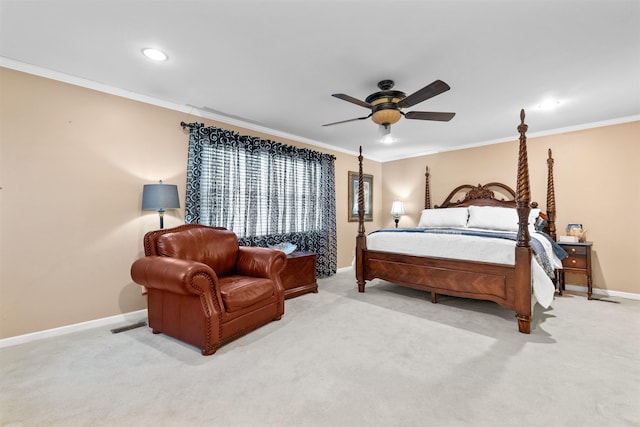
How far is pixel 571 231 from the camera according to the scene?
13.0 feet

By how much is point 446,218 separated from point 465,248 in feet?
5.84

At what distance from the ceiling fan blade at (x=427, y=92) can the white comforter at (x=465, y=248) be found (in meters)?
1.64

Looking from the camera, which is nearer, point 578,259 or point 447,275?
point 447,275

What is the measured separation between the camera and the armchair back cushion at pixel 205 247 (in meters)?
2.68

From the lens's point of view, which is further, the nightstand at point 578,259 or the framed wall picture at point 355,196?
the framed wall picture at point 355,196

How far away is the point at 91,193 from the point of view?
2.80 metres

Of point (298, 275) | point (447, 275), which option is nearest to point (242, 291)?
point (298, 275)

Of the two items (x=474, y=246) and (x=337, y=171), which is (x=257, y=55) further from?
(x=337, y=171)

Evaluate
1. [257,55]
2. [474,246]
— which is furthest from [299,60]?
[474,246]

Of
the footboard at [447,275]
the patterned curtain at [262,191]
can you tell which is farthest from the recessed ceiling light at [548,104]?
the patterned curtain at [262,191]

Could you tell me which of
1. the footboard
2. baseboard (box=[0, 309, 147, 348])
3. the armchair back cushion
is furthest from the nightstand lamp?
baseboard (box=[0, 309, 147, 348])

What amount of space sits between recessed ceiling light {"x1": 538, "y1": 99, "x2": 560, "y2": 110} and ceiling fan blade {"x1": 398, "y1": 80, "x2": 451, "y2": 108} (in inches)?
77.5

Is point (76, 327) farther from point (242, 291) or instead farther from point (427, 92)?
point (427, 92)

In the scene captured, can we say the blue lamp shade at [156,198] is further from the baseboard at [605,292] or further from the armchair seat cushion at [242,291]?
the baseboard at [605,292]
